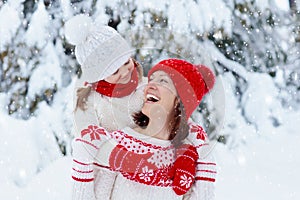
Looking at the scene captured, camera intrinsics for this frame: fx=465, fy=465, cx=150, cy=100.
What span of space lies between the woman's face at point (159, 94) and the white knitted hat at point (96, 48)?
0.26 ft

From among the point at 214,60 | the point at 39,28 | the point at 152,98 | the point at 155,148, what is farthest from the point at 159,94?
the point at 39,28

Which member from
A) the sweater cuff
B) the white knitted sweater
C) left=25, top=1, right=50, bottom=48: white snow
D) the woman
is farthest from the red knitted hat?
left=25, top=1, right=50, bottom=48: white snow

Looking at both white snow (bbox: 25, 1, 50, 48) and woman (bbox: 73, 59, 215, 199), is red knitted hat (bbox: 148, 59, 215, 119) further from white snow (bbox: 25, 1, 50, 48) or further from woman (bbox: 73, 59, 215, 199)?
white snow (bbox: 25, 1, 50, 48)

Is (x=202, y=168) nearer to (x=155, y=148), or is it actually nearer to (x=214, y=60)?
(x=155, y=148)

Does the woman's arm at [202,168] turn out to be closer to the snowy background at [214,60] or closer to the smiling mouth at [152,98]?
the smiling mouth at [152,98]

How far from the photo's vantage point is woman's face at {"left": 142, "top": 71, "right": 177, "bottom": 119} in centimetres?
94

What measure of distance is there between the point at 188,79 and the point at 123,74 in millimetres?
157

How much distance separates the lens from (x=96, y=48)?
0.98 meters

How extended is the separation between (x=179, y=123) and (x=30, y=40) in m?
1.98

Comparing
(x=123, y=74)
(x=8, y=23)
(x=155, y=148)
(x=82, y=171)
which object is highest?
(x=8, y=23)

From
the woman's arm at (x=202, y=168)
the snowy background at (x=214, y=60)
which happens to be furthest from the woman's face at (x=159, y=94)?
the snowy background at (x=214, y=60)

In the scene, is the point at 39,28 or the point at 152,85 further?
the point at 39,28

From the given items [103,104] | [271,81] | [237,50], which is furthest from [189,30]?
[103,104]

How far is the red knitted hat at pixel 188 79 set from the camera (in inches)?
36.7
